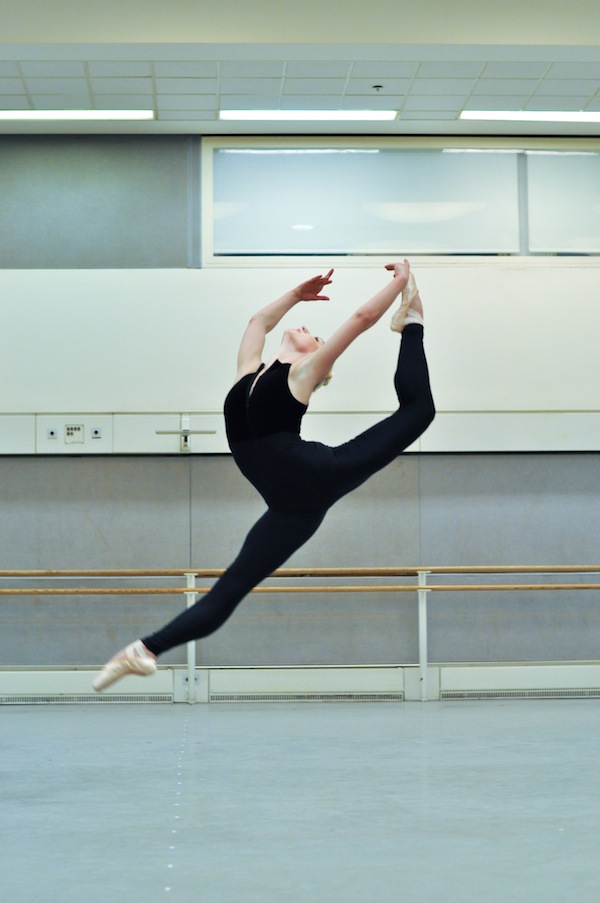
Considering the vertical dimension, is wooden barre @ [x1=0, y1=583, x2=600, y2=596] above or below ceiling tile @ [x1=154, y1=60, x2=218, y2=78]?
below

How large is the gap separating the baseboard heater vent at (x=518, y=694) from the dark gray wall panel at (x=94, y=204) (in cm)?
385

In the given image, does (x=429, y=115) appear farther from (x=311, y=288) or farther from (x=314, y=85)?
(x=311, y=288)

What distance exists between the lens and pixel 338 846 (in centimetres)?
360

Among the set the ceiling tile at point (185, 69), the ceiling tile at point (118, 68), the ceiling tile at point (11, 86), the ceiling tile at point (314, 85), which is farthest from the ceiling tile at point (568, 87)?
the ceiling tile at point (11, 86)

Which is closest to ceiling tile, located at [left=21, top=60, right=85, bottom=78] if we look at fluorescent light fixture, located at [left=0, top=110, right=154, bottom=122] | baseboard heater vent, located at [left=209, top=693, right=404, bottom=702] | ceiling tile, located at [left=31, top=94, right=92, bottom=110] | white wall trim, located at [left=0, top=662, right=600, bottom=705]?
ceiling tile, located at [left=31, top=94, right=92, bottom=110]

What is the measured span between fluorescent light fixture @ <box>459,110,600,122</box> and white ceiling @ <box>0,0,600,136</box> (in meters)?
0.12

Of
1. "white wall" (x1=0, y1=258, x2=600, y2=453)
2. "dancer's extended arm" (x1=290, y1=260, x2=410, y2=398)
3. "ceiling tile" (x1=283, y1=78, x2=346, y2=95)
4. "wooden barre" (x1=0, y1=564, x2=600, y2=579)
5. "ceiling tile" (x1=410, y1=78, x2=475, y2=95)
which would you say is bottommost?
"wooden barre" (x1=0, y1=564, x2=600, y2=579)

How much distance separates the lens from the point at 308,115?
793 cm

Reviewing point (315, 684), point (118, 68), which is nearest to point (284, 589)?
point (315, 684)

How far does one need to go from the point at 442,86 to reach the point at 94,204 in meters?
2.76

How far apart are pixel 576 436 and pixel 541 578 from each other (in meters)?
1.12

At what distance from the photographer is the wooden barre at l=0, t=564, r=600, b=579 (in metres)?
7.56

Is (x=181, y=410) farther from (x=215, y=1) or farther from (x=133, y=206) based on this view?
(x=215, y=1)

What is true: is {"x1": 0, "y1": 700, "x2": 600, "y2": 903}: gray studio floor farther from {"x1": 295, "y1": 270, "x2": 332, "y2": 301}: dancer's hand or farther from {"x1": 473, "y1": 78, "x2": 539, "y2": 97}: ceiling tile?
{"x1": 473, "y1": 78, "x2": 539, "y2": 97}: ceiling tile
